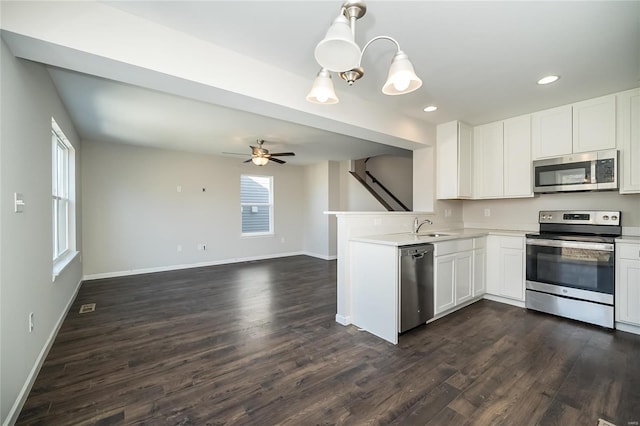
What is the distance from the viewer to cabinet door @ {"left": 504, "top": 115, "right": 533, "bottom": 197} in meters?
3.64

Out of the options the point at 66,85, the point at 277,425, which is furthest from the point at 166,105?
the point at 277,425

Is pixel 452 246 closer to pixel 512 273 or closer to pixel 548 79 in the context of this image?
pixel 512 273

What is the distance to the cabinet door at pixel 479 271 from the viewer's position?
3629mm

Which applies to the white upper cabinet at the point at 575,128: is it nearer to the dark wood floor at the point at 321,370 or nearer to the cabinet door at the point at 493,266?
the cabinet door at the point at 493,266

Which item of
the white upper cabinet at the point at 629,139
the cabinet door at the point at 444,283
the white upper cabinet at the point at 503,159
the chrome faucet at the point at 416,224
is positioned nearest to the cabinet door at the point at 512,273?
the white upper cabinet at the point at 503,159

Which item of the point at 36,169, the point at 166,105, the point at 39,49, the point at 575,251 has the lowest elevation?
the point at 575,251

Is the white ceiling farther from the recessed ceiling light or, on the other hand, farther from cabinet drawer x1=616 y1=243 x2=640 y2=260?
cabinet drawer x1=616 y1=243 x2=640 y2=260

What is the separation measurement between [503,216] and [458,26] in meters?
3.21

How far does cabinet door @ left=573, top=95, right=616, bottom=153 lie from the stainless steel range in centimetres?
78

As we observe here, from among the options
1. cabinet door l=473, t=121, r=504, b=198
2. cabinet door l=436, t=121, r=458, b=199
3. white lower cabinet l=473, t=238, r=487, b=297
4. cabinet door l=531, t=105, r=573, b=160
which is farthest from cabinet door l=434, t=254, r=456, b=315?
cabinet door l=531, t=105, r=573, b=160

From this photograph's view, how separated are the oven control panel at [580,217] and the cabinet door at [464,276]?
1.13 meters

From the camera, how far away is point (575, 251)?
3076mm

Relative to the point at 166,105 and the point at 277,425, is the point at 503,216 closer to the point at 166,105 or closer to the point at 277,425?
the point at 277,425

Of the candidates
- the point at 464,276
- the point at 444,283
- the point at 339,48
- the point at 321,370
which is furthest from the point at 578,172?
the point at 321,370
